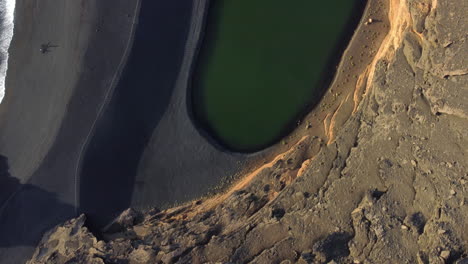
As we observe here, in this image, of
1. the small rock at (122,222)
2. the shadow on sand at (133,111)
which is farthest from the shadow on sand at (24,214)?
the small rock at (122,222)

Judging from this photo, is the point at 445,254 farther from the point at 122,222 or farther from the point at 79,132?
the point at 79,132

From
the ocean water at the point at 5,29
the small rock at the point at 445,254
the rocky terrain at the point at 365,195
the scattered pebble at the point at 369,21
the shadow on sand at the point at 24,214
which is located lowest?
the small rock at the point at 445,254

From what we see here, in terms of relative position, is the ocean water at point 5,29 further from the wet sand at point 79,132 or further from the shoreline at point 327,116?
the shoreline at point 327,116

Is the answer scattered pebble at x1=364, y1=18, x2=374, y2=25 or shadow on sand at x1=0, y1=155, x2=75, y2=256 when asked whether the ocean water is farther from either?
scattered pebble at x1=364, y1=18, x2=374, y2=25

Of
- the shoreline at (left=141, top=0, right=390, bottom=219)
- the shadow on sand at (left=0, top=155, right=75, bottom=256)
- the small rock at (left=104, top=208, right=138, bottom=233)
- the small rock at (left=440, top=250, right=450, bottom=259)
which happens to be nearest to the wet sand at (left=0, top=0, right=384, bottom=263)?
the shadow on sand at (left=0, top=155, right=75, bottom=256)

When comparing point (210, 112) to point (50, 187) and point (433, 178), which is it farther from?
point (433, 178)

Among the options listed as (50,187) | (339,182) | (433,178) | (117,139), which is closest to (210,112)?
(117,139)
